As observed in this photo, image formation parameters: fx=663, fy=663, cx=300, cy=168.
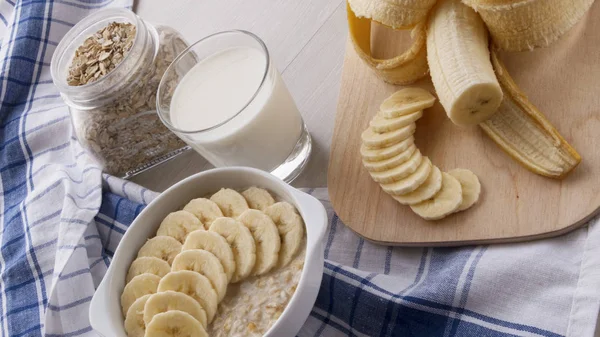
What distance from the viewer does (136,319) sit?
909 mm

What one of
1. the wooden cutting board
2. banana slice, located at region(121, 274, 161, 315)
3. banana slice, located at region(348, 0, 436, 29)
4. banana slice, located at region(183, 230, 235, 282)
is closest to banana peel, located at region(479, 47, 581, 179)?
the wooden cutting board

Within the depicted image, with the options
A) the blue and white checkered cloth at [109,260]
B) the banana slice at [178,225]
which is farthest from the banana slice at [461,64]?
the banana slice at [178,225]

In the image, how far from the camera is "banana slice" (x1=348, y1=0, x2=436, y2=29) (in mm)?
962

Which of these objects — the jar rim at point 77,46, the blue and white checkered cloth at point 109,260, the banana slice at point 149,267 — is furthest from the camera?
the jar rim at point 77,46

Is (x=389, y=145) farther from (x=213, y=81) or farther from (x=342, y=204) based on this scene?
(x=213, y=81)

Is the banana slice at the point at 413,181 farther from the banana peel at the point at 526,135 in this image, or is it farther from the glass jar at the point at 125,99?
the glass jar at the point at 125,99

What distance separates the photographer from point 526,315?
32.8 inches

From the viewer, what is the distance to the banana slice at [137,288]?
3.04 feet

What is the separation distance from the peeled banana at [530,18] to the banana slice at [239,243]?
1.47 feet

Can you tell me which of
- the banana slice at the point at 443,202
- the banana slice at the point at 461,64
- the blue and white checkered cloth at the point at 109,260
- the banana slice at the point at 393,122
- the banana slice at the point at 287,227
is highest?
the banana slice at the point at 461,64

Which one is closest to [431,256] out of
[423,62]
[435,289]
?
[435,289]

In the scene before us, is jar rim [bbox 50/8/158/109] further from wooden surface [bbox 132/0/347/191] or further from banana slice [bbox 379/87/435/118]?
banana slice [bbox 379/87/435/118]

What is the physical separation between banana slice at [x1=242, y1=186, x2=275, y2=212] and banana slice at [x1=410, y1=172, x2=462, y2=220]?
0.69ft

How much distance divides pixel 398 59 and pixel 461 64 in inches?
5.3
